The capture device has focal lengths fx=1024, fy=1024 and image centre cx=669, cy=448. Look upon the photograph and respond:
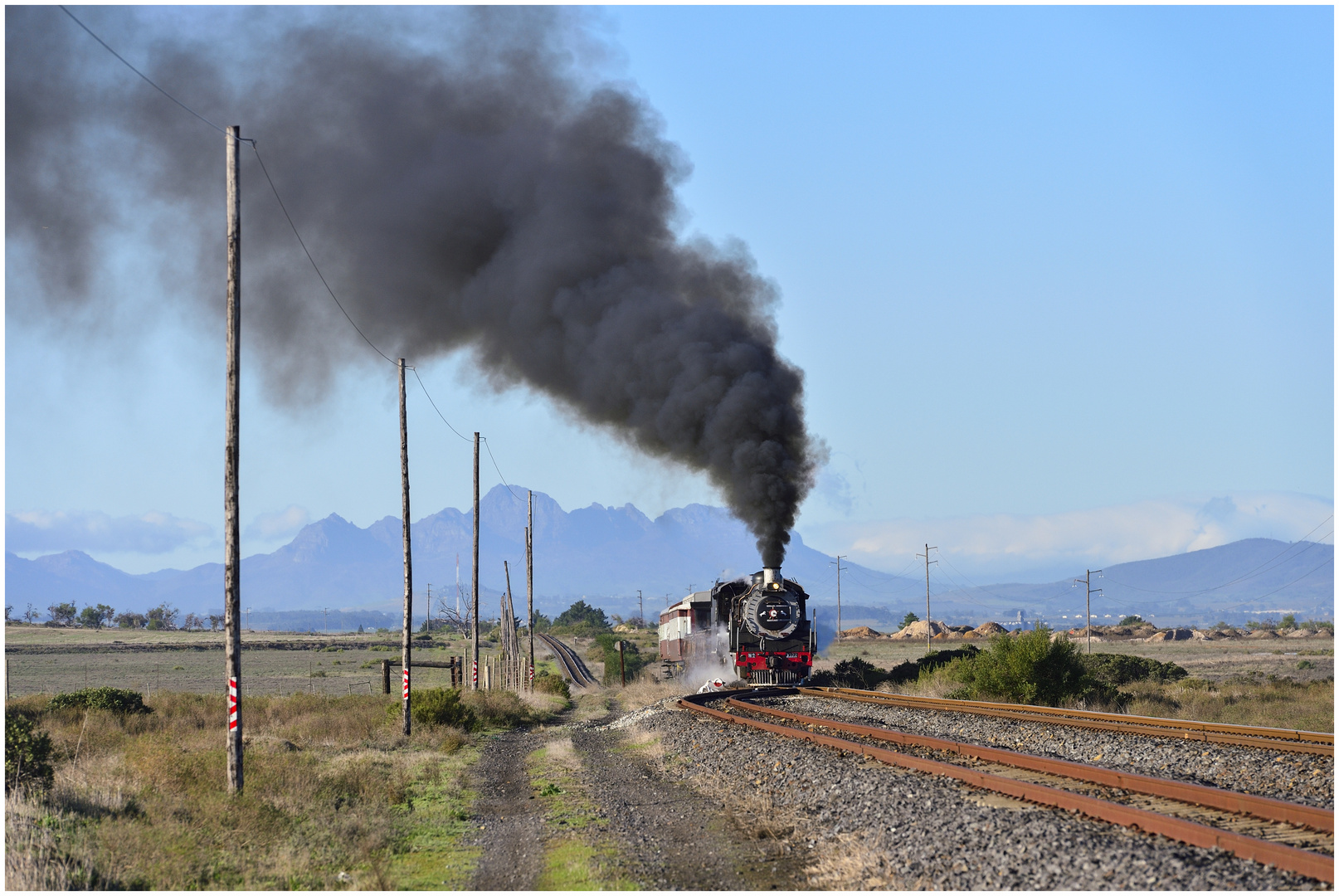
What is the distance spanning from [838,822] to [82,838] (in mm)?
7051

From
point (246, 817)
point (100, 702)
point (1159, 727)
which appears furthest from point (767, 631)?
point (246, 817)

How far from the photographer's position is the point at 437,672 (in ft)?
213

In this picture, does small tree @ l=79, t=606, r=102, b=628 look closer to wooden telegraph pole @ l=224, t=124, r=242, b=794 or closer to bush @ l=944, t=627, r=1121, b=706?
bush @ l=944, t=627, r=1121, b=706

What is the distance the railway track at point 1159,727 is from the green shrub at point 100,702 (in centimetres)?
1750

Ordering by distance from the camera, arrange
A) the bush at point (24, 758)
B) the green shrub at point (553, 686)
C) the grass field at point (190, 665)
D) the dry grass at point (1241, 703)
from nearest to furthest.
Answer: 1. the bush at point (24, 758)
2. the dry grass at point (1241, 703)
3. the green shrub at point (553, 686)
4. the grass field at point (190, 665)

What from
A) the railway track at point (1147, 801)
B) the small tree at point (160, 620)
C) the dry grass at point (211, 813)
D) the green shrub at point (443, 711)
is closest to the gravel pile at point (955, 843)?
the railway track at point (1147, 801)

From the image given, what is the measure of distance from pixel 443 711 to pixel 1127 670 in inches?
941

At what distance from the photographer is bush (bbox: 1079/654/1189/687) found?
33.1 metres

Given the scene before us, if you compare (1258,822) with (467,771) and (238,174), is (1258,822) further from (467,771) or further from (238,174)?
(238,174)

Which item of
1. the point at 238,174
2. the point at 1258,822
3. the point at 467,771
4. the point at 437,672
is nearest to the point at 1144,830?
the point at 1258,822

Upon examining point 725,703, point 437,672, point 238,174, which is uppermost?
point 238,174

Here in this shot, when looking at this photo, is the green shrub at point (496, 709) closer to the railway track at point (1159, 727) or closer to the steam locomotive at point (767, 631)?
the steam locomotive at point (767, 631)

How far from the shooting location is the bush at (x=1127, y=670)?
3309 cm

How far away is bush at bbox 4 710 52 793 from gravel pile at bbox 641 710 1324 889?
8.17 m
